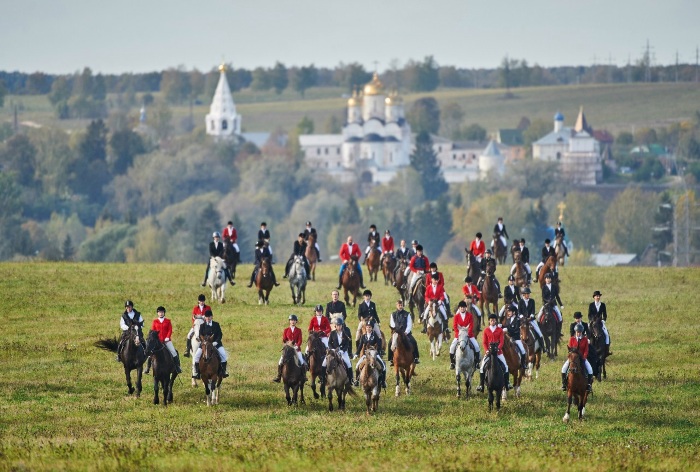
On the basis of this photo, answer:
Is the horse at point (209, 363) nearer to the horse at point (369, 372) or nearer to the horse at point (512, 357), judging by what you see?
the horse at point (369, 372)

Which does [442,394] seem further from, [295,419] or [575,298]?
[575,298]

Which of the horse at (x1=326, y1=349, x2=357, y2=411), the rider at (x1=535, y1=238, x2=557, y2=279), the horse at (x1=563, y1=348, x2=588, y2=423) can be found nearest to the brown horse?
the rider at (x1=535, y1=238, x2=557, y2=279)

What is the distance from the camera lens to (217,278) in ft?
167

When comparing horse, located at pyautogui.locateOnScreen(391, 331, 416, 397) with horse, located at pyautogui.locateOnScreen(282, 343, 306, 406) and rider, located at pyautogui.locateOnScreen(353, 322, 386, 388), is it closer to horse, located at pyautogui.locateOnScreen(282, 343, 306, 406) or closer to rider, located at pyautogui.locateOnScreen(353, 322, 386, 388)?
rider, located at pyautogui.locateOnScreen(353, 322, 386, 388)

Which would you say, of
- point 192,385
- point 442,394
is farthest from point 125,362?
point 442,394

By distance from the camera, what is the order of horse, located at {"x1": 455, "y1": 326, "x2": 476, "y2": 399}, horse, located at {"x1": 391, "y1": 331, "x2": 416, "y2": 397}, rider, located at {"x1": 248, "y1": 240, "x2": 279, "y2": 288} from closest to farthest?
horse, located at {"x1": 455, "y1": 326, "x2": 476, "y2": 399} → horse, located at {"x1": 391, "y1": 331, "x2": 416, "y2": 397} → rider, located at {"x1": 248, "y1": 240, "x2": 279, "y2": 288}

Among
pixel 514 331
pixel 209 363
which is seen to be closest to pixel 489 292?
pixel 514 331

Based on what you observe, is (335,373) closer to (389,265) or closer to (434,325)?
(434,325)

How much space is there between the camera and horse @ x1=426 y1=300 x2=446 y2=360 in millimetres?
41719

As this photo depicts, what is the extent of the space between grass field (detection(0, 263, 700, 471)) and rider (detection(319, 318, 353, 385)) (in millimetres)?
1058

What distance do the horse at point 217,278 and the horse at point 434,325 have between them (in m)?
10.3

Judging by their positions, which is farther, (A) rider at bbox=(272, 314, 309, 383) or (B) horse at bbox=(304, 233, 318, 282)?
(B) horse at bbox=(304, 233, 318, 282)

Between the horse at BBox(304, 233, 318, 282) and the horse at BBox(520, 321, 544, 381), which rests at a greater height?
the horse at BBox(304, 233, 318, 282)

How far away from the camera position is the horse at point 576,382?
33219mm
